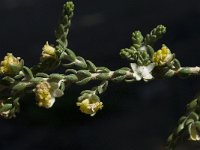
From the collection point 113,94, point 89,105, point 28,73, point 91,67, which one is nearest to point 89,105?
point 89,105

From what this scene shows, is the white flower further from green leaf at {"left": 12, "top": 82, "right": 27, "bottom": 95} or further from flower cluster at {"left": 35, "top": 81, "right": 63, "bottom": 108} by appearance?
green leaf at {"left": 12, "top": 82, "right": 27, "bottom": 95}

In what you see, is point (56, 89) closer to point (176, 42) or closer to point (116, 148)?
point (116, 148)

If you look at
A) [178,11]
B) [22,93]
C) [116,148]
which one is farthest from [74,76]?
[178,11]

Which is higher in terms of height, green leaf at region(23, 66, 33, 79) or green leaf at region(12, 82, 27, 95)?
green leaf at region(23, 66, 33, 79)

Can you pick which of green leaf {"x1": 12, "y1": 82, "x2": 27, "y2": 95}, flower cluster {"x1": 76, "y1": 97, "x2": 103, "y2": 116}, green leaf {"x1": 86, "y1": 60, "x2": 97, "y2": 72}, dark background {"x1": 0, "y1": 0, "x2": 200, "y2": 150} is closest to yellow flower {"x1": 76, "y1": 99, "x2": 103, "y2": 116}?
flower cluster {"x1": 76, "y1": 97, "x2": 103, "y2": 116}

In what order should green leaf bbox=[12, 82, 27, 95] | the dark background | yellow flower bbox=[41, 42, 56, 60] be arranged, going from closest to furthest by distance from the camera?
green leaf bbox=[12, 82, 27, 95] < yellow flower bbox=[41, 42, 56, 60] < the dark background

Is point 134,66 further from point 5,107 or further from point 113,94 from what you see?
point 113,94

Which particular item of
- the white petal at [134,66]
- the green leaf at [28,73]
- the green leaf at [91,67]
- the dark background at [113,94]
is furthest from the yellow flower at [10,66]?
the dark background at [113,94]
